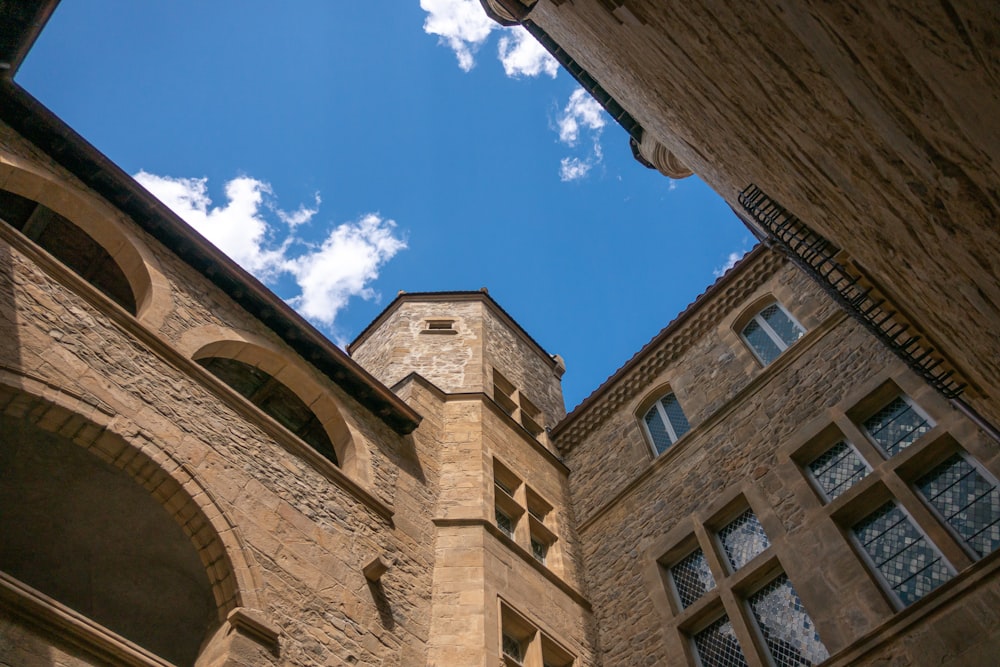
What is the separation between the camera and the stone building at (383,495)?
659 cm

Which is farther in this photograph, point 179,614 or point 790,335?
point 790,335

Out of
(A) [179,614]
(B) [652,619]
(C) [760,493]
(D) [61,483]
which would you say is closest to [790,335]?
(C) [760,493]

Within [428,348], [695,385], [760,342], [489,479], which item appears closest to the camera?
[489,479]

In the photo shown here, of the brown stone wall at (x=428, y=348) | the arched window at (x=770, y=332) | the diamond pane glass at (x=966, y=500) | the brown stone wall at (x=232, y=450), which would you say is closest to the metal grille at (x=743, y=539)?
the diamond pane glass at (x=966, y=500)

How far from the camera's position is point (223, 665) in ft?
18.7

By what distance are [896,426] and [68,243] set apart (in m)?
9.71

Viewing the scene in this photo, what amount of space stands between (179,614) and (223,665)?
2152 millimetres

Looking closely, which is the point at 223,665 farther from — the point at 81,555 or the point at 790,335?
the point at 790,335

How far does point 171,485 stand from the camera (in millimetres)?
6676

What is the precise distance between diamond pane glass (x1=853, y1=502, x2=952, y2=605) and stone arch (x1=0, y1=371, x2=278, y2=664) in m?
5.78

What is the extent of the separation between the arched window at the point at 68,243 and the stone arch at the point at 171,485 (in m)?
2.57

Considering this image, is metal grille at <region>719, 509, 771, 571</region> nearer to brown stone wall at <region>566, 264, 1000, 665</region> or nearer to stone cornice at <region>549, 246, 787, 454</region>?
brown stone wall at <region>566, 264, 1000, 665</region>

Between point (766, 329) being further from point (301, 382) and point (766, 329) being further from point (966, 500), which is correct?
point (301, 382)

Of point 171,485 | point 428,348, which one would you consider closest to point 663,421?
point 428,348
